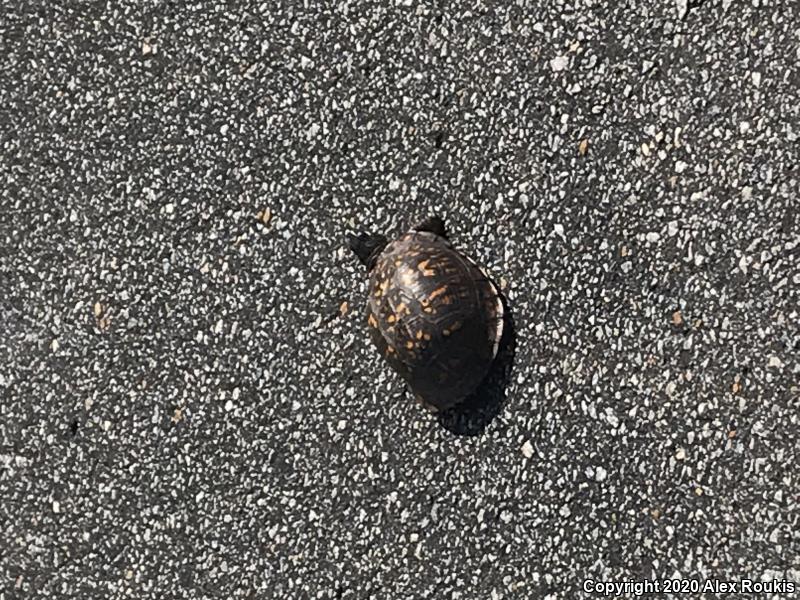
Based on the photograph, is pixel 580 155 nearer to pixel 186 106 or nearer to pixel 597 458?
pixel 597 458

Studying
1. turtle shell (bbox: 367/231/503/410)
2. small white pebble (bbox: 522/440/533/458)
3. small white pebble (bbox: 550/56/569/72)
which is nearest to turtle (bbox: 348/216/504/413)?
turtle shell (bbox: 367/231/503/410)

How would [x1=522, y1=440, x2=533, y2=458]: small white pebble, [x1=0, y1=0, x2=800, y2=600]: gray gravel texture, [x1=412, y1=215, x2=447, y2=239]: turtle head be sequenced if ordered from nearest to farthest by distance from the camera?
[x1=0, y1=0, x2=800, y2=600]: gray gravel texture, [x1=522, y1=440, x2=533, y2=458]: small white pebble, [x1=412, y1=215, x2=447, y2=239]: turtle head

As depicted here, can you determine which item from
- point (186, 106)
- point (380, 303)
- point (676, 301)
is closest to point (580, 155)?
point (676, 301)

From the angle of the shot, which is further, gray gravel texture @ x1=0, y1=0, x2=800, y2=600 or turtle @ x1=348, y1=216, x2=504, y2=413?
turtle @ x1=348, y1=216, x2=504, y2=413

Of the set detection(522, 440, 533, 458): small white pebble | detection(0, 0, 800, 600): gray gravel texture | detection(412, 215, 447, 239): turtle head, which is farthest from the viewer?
detection(412, 215, 447, 239): turtle head

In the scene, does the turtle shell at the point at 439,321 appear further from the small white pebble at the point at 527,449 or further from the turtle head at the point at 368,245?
the small white pebble at the point at 527,449

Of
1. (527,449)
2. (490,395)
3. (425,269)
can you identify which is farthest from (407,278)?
(527,449)

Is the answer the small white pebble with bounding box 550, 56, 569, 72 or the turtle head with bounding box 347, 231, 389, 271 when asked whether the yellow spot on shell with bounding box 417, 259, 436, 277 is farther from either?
the small white pebble with bounding box 550, 56, 569, 72
